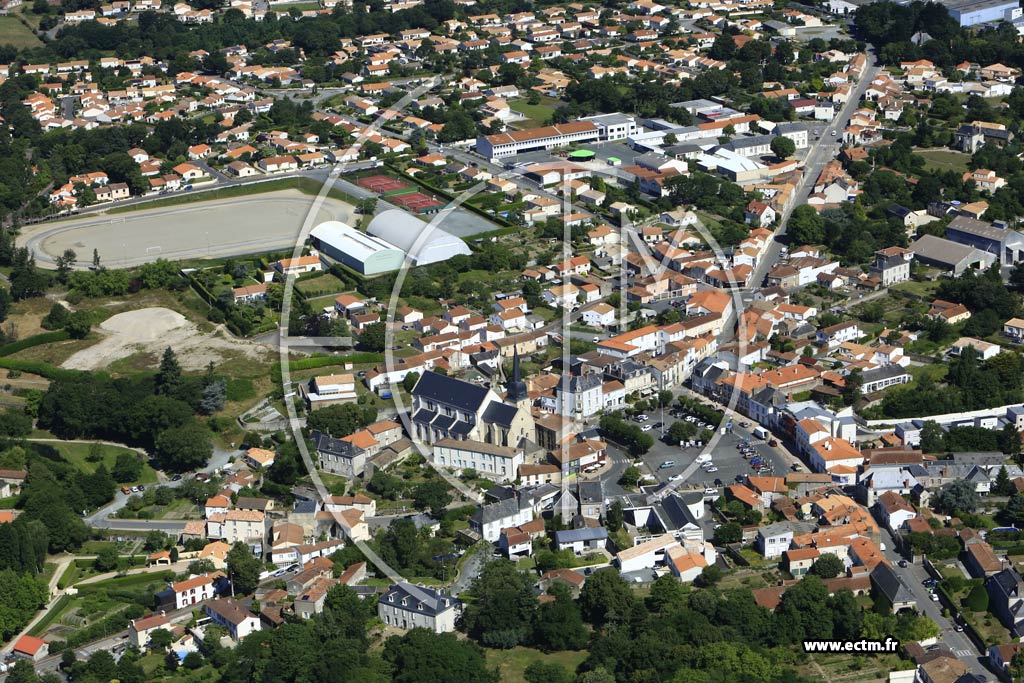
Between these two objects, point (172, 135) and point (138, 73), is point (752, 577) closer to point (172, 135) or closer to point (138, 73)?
point (172, 135)

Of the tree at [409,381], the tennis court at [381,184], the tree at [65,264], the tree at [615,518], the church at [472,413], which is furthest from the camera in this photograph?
the tennis court at [381,184]

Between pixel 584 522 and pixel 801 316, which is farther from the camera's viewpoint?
pixel 801 316

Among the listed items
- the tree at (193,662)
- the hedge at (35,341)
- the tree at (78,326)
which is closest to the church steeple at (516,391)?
the tree at (193,662)

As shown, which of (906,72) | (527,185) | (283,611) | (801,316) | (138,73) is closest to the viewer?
(283,611)

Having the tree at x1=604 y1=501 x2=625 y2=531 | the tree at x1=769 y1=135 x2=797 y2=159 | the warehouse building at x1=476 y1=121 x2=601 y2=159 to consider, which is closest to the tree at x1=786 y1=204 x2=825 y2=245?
the tree at x1=769 y1=135 x2=797 y2=159

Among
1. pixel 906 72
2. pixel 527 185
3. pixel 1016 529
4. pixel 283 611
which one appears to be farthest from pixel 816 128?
pixel 283 611

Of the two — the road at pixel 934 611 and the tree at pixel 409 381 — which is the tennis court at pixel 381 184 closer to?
the tree at pixel 409 381
